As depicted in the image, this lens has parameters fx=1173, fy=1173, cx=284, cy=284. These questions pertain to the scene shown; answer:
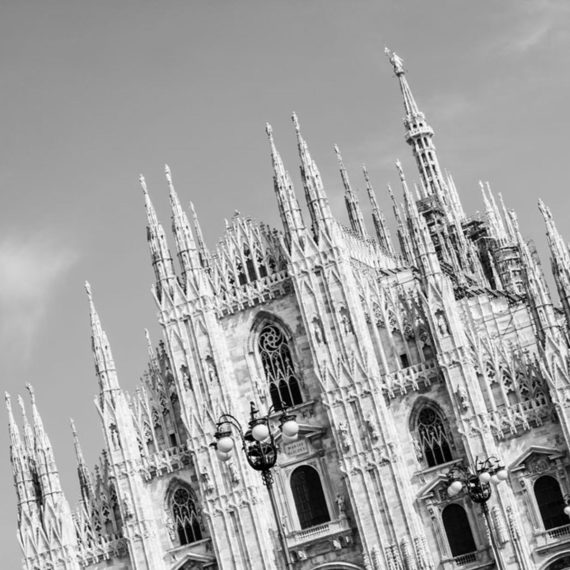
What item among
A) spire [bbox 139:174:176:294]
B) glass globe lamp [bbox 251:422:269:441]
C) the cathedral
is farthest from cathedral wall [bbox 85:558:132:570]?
glass globe lamp [bbox 251:422:269:441]

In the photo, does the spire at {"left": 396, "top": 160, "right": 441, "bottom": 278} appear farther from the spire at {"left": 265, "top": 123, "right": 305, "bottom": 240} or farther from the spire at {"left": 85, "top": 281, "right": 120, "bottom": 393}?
the spire at {"left": 85, "top": 281, "right": 120, "bottom": 393}

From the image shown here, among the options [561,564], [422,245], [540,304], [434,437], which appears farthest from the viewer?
[422,245]

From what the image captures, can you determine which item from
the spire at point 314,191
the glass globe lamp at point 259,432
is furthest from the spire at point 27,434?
the glass globe lamp at point 259,432

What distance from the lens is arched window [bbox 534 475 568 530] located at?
4512 centimetres

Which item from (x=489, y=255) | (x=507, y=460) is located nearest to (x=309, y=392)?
(x=507, y=460)

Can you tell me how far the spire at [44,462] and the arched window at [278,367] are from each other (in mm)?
10627

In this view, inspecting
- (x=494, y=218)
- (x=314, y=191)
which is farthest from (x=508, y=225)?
(x=314, y=191)

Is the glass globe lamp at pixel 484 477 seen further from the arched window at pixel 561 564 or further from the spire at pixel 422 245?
the spire at pixel 422 245

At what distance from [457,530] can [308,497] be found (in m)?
6.45

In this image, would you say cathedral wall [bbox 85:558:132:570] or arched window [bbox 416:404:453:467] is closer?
arched window [bbox 416:404:453:467]

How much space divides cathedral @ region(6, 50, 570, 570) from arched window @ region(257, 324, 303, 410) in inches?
2.7

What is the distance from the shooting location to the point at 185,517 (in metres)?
50.8

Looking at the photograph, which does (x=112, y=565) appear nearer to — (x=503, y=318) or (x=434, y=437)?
(x=434, y=437)

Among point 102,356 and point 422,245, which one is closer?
point 422,245
